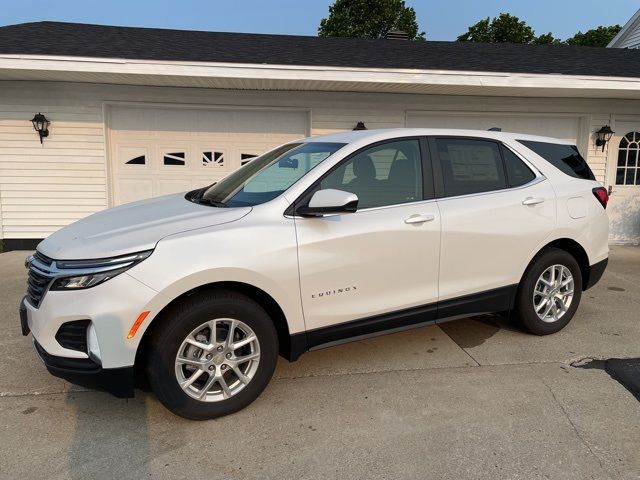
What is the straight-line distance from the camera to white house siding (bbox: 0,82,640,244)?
8.09 metres

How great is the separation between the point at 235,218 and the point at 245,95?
601cm

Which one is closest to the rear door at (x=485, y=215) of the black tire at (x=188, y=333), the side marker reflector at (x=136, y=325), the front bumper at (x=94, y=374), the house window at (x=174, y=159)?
the black tire at (x=188, y=333)

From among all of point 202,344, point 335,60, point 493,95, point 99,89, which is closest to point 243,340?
point 202,344

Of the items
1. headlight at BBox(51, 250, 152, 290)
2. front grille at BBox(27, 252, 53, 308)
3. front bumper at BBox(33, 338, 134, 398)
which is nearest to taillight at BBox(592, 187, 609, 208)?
headlight at BBox(51, 250, 152, 290)

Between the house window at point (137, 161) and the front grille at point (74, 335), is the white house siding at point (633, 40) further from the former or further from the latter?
the front grille at point (74, 335)

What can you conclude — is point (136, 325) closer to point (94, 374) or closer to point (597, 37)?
point (94, 374)

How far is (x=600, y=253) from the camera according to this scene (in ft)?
14.6

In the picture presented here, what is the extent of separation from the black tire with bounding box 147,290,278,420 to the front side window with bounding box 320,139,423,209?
3.06ft

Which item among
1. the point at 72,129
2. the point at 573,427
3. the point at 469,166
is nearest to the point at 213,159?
the point at 72,129

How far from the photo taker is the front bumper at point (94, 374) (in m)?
2.65

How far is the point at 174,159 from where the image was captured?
855 centimetres

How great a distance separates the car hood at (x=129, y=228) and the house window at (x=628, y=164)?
8945mm

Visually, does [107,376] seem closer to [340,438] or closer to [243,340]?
[243,340]

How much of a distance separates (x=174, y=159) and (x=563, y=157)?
249 inches
